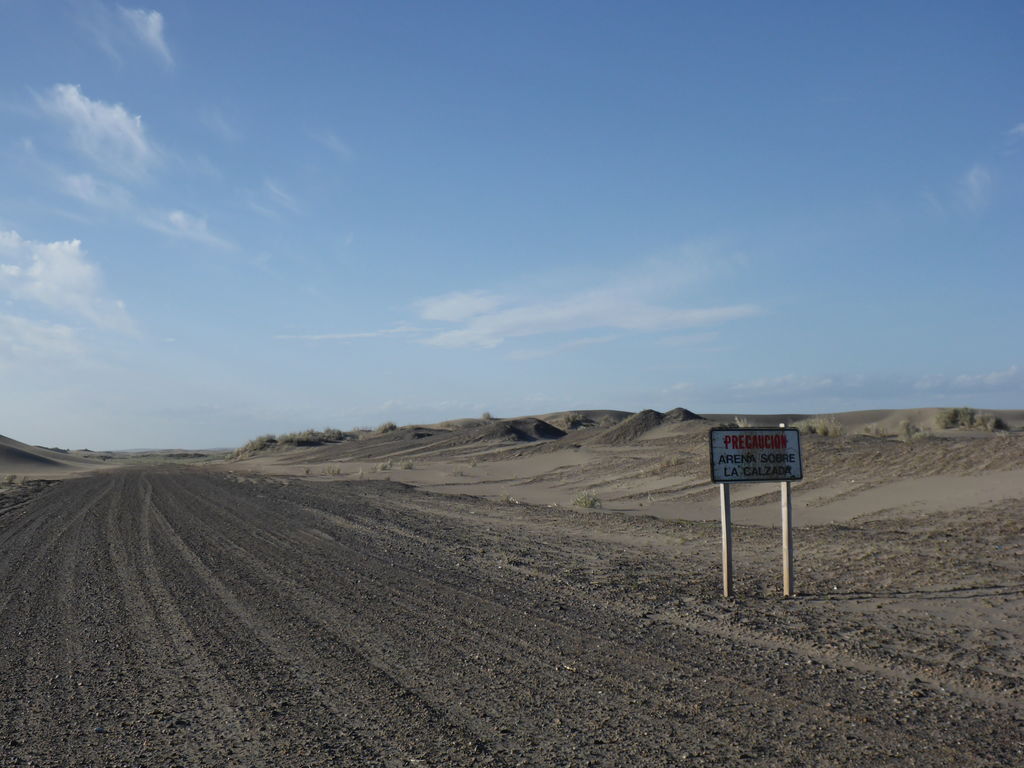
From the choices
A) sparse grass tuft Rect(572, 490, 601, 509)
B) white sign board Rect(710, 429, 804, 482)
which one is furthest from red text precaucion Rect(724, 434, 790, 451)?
sparse grass tuft Rect(572, 490, 601, 509)

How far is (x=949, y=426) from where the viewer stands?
43.2 meters

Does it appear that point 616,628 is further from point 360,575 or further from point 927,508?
point 927,508

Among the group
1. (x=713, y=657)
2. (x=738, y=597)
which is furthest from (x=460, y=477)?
(x=713, y=657)

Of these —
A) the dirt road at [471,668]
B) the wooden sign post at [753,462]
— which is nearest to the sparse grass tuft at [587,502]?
the dirt road at [471,668]

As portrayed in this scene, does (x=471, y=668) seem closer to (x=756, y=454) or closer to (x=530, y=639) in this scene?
(x=530, y=639)

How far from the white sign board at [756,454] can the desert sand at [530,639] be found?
156cm

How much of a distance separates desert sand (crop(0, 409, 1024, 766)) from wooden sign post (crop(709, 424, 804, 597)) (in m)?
0.54

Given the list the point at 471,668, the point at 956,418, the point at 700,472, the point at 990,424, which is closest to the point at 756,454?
the point at 471,668

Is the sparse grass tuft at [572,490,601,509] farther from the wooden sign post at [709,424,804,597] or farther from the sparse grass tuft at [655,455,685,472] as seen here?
the wooden sign post at [709,424,804,597]

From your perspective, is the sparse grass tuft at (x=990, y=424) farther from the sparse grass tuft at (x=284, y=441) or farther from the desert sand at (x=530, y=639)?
the sparse grass tuft at (x=284, y=441)

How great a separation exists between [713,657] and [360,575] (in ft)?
21.4

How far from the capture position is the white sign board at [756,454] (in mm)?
10867

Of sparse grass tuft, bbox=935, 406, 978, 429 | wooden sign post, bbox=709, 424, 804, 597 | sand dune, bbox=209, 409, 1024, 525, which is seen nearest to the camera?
wooden sign post, bbox=709, 424, 804, 597

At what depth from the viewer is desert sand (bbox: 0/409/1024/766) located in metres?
5.89
